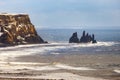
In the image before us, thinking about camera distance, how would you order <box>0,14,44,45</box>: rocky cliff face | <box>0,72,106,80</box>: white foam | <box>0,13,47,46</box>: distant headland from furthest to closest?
<box>0,14,44,45</box>: rocky cliff face < <box>0,13,47,46</box>: distant headland < <box>0,72,106,80</box>: white foam

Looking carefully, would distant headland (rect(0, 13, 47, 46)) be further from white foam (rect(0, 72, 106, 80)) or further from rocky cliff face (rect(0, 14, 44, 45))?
white foam (rect(0, 72, 106, 80))

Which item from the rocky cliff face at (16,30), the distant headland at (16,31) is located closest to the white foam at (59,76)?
the distant headland at (16,31)

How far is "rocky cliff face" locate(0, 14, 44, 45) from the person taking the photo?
118 meters

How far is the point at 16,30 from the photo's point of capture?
417 ft

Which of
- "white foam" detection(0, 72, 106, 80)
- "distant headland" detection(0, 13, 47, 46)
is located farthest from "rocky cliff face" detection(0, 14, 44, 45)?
"white foam" detection(0, 72, 106, 80)

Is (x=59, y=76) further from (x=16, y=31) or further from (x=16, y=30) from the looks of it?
Answer: (x=16, y=30)

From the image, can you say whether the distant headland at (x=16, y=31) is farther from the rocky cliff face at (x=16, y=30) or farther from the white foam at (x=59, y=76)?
the white foam at (x=59, y=76)

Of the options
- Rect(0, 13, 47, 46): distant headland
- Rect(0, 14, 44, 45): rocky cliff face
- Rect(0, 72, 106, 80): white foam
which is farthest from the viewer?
Rect(0, 14, 44, 45): rocky cliff face

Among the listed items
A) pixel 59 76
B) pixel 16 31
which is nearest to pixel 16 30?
pixel 16 31

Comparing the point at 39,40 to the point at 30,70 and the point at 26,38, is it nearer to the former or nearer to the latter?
the point at 26,38

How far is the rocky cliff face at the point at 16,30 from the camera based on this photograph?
387 feet

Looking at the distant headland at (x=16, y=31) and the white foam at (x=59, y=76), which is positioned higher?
Answer: the distant headland at (x=16, y=31)

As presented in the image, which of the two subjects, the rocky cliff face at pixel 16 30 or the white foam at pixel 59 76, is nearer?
the white foam at pixel 59 76

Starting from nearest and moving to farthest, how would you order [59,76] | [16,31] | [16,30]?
[59,76], [16,31], [16,30]
